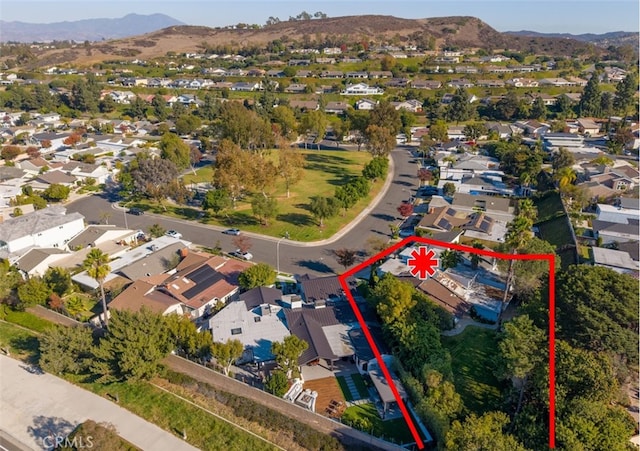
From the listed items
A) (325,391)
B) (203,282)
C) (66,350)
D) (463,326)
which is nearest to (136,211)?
(203,282)

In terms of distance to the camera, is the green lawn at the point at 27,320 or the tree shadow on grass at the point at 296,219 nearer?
the green lawn at the point at 27,320

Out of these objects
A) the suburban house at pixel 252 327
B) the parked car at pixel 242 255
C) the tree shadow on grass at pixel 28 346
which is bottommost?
the tree shadow on grass at pixel 28 346

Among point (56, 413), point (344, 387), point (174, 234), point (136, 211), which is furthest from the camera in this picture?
point (136, 211)

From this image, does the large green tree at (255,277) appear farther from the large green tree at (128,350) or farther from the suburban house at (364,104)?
the suburban house at (364,104)

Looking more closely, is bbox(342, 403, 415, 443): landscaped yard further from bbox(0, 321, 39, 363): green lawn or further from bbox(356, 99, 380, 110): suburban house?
bbox(356, 99, 380, 110): suburban house

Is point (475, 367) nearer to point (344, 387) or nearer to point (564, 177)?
point (344, 387)

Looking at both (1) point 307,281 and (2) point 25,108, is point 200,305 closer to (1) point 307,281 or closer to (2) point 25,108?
(1) point 307,281

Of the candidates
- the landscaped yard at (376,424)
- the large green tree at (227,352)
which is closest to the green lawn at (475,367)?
the landscaped yard at (376,424)
